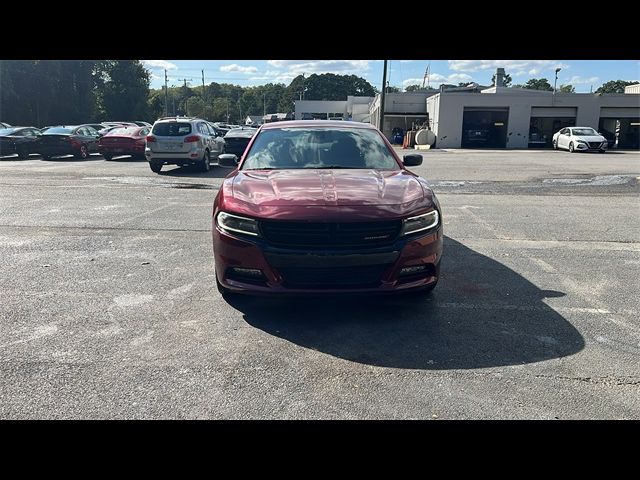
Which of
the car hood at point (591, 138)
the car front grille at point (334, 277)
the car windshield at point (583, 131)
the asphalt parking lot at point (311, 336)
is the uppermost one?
the car windshield at point (583, 131)

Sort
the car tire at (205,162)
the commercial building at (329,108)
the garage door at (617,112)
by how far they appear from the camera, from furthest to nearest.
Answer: the commercial building at (329,108), the garage door at (617,112), the car tire at (205,162)

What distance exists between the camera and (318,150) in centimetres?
543

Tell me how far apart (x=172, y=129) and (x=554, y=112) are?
32.9 m

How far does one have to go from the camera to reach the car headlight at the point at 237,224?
401cm

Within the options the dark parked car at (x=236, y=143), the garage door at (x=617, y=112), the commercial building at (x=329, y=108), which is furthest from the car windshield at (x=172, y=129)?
the commercial building at (x=329, y=108)

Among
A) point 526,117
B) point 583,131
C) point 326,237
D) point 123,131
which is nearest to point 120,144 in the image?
point 123,131

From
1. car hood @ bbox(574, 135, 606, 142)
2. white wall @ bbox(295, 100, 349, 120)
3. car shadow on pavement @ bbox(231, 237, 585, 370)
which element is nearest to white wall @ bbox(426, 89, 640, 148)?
car hood @ bbox(574, 135, 606, 142)

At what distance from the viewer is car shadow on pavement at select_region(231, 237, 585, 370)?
3621 millimetres

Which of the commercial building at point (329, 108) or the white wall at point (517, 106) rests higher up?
the commercial building at point (329, 108)

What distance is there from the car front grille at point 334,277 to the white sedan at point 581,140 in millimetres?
31870

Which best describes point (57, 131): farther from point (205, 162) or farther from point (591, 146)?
point (591, 146)

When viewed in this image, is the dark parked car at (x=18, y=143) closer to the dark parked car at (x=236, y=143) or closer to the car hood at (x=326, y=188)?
the dark parked car at (x=236, y=143)
